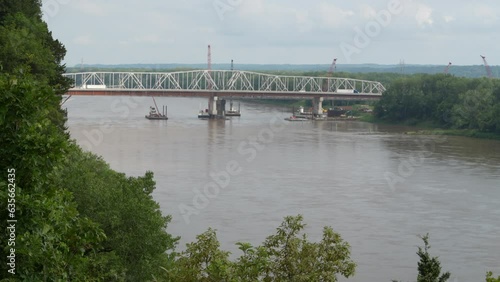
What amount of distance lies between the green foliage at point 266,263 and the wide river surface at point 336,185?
26.4 ft

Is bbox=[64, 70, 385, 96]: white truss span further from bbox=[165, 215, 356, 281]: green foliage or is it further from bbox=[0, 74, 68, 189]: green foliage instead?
bbox=[0, 74, 68, 189]: green foliage

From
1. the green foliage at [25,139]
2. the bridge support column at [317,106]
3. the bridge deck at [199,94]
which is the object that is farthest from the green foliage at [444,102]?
the green foliage at [25,139]

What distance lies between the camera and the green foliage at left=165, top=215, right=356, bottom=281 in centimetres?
854

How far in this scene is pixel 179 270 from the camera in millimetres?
9055

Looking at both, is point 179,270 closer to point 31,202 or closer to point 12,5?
point 31,202

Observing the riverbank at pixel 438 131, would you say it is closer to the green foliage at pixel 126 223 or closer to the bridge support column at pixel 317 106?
the bridge support column at pixel 317 106

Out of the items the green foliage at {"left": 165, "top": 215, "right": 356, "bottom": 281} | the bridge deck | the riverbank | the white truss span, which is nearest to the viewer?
the green foliage at {"left": 165, "top": 215, "right": 356, "bottom": 281}

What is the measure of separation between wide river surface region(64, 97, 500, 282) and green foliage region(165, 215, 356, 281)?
26.4 feet

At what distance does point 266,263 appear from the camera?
861 cm

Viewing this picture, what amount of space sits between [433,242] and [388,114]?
148ft

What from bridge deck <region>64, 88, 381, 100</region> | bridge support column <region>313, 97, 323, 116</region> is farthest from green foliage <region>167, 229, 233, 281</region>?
bridge support column <region>313, 97, 323, 116</region>

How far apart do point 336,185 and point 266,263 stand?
22.6m

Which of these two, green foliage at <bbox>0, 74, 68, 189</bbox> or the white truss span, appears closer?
green foliage at <bbox>0, 74, 68, 189</bbox>

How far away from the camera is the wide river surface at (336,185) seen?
20.8 m
